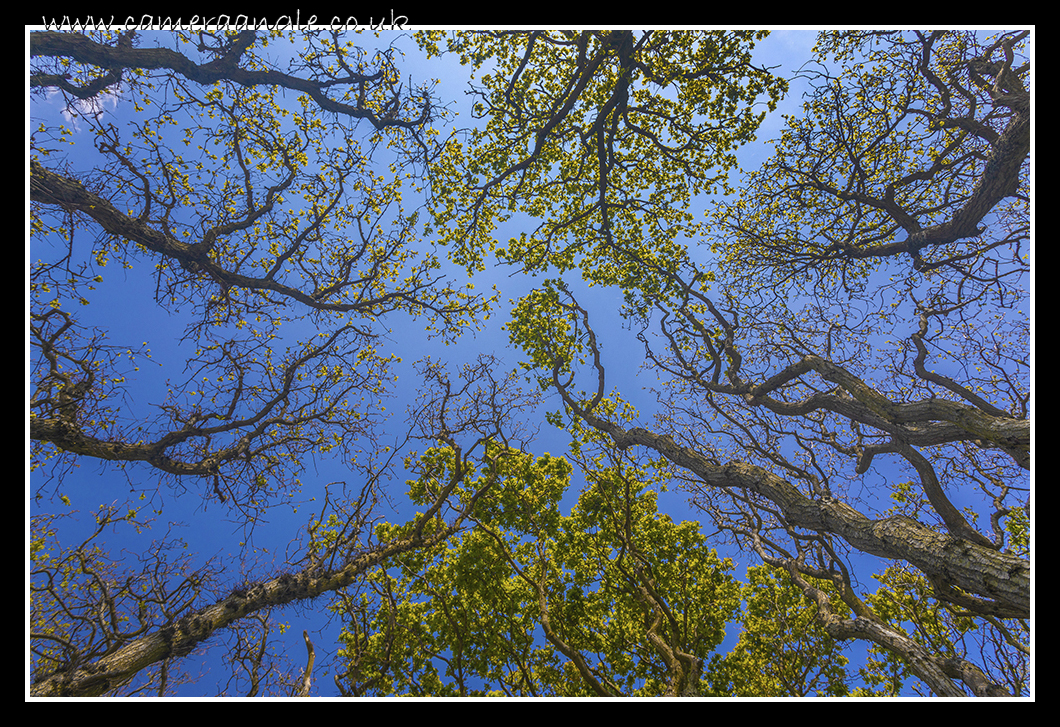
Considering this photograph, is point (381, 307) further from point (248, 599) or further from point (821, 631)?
point (821, 631)

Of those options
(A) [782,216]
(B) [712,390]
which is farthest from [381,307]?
(A) [782,216]

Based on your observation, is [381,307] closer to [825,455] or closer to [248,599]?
[248,599]

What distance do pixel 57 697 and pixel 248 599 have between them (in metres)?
1.88

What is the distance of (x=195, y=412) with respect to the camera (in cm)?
677

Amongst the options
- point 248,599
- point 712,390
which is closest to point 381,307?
point 248,599

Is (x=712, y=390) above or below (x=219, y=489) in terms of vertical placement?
above

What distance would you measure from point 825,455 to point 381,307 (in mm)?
11894

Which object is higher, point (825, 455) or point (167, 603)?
point (825, 455)
